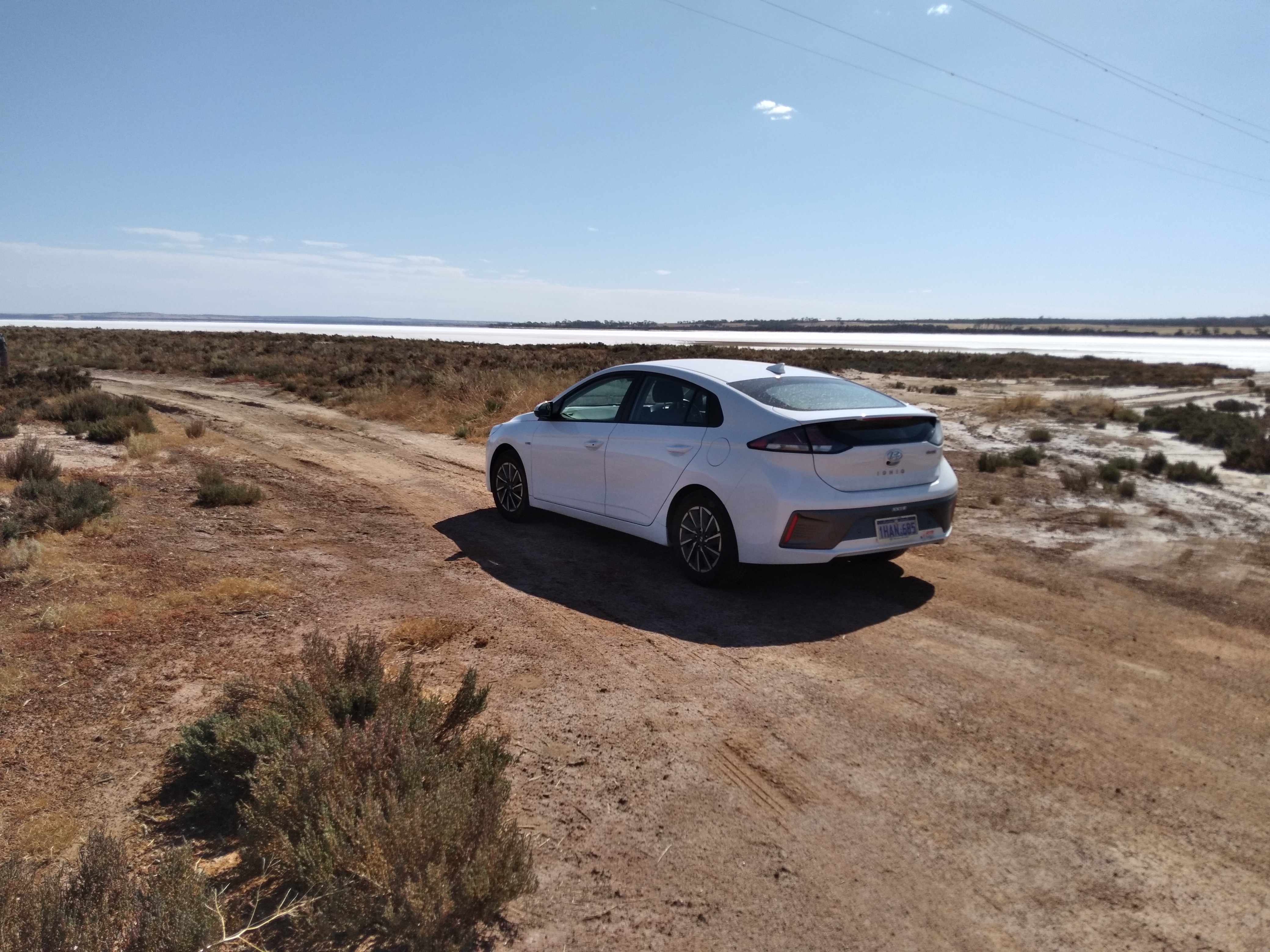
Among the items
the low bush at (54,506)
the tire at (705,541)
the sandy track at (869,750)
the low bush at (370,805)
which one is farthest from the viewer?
the low bush at (54,506)

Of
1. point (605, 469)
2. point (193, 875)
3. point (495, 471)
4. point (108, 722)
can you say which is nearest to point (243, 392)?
point (495, 471)

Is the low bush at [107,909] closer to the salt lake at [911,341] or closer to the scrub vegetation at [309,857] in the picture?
the scrub vegetation at [309,857]

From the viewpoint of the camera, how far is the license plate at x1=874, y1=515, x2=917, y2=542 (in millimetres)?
5570

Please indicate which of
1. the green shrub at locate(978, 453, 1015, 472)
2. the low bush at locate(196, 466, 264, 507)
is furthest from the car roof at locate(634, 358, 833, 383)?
the green shrub at locate(978, 453, 1015, 472)

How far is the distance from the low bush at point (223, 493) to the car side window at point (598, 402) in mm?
3367

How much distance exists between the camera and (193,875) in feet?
8.04

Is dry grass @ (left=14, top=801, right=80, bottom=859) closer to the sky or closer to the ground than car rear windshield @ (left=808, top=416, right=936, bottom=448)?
closer to the ground

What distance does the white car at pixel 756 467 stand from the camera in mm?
5438

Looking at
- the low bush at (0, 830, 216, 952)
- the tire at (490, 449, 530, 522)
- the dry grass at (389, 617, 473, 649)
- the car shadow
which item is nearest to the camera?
the low bush at (0, 830, 216, 952)

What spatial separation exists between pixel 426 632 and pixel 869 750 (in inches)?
103

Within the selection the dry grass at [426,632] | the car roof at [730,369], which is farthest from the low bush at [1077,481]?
the dry grass at [426,632]

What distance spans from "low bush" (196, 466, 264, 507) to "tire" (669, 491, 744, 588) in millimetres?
4619

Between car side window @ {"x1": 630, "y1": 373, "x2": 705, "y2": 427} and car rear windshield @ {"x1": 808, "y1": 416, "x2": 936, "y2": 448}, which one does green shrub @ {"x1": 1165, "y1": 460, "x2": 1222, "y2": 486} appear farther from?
car side window @ {"x1": 630, "y1": 373, "x2": 705, "y2": 427}

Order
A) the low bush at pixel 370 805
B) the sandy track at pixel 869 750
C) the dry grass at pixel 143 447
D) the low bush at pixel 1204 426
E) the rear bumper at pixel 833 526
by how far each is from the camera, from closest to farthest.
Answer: the low bush at pixel 370 805 < the sandy track at pixel 869 750 < the rear bumper at pixel 833 526 < the dry grass at pixel 143 447 < the low bush at pixel 1204 426
